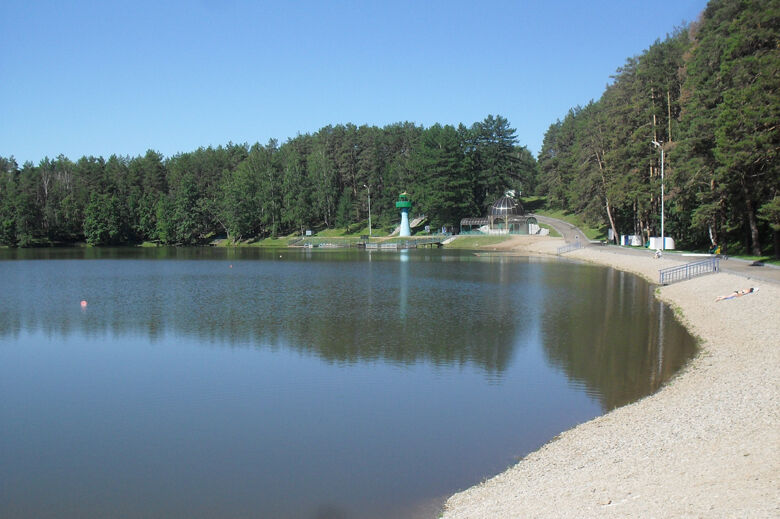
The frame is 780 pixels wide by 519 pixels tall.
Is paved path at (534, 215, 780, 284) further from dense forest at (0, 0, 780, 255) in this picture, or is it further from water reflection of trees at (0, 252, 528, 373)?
water reflection of trees at (0, 252, 528, 373)

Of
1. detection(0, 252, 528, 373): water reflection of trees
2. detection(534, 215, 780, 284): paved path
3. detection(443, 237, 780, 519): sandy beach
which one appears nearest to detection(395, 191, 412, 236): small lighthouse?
detection(534, 215, 780, 284): paved path

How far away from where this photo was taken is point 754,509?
6.08 metres

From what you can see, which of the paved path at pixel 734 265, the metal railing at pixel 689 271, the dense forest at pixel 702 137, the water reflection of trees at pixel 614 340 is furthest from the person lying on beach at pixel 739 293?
the metal railing at pixel 689 271

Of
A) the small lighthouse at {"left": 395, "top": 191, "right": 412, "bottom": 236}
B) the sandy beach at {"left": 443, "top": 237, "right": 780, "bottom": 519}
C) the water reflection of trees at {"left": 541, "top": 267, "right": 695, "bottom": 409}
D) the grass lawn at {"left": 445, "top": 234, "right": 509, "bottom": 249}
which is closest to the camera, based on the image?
the sandy beach at {"left": 443, "top": 237, "right": 780, "bottom": 519}

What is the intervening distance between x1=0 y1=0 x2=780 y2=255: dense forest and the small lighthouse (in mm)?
1979

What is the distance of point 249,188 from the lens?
99.9 m

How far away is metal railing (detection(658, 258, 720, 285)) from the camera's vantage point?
31047 mm

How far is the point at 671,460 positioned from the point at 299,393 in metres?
8.63

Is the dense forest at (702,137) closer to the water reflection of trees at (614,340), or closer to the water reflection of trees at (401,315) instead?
the water reflection of trees at (401,315)

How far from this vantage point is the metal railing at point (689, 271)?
3105cm

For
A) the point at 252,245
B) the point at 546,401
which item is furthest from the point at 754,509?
the point at 252,245

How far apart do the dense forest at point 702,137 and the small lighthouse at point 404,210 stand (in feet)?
87.5

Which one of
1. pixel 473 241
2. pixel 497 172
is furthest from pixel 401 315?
pixel 497 172

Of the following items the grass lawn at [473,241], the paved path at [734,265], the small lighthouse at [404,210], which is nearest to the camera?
the paved path at [734,265]
